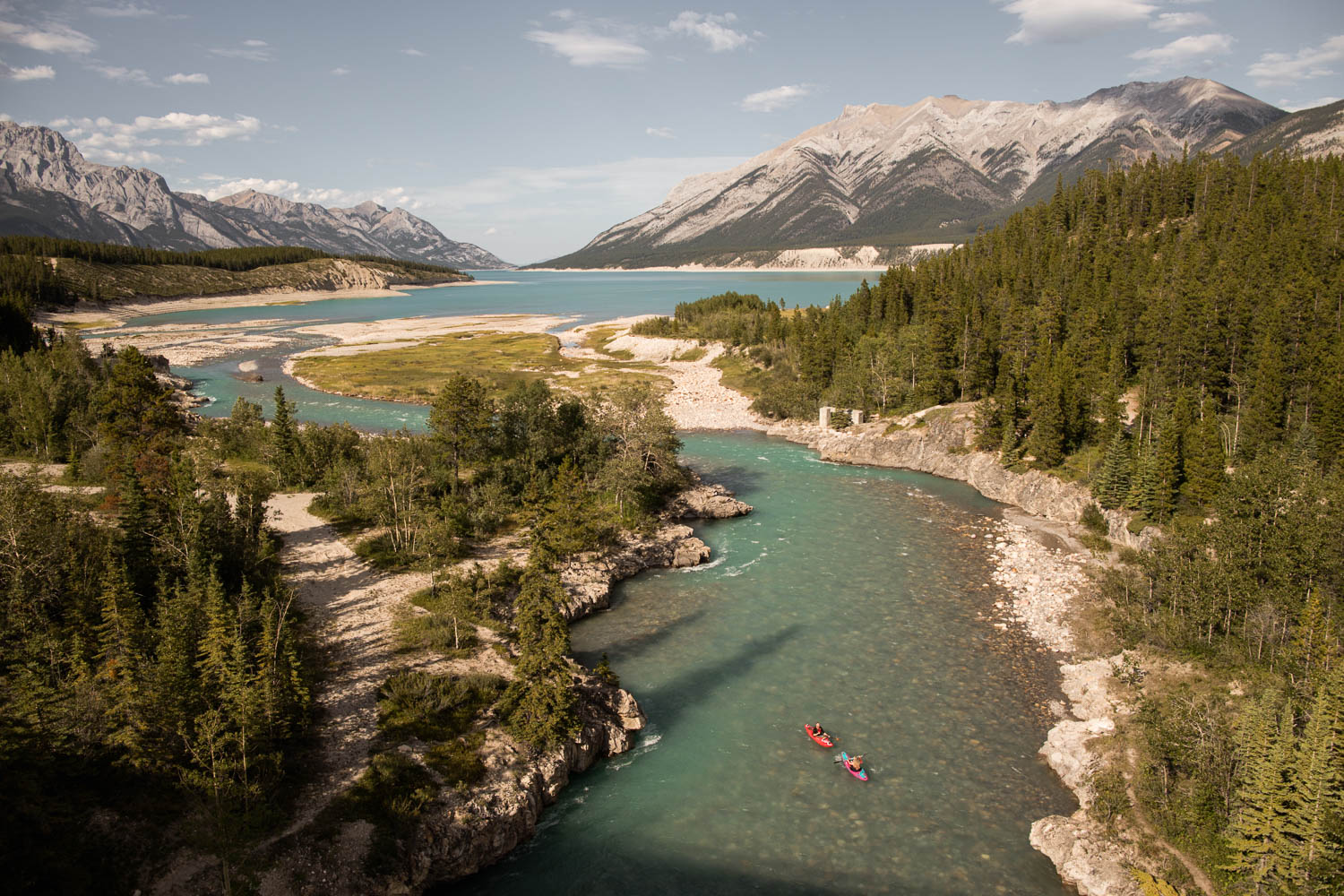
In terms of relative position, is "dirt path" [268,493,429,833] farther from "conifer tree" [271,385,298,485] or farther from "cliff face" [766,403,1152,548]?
"cliff face" [766,403,1152,548]

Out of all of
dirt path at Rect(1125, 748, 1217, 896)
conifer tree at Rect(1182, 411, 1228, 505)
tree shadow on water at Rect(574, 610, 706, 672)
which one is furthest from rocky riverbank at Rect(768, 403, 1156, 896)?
tree shadow on water at Rect(574, 610, 706, 672)

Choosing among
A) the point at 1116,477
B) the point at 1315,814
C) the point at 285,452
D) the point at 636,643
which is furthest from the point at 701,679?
the point at 285,452

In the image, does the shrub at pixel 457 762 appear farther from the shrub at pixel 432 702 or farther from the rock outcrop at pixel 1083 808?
the rock outcrop at pixel 1083 808

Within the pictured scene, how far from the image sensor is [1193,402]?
66625mm

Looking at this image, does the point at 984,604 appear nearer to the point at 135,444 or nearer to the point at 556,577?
the point at 556,577

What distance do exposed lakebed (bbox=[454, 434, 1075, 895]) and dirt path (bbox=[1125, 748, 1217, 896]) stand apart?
2.38m

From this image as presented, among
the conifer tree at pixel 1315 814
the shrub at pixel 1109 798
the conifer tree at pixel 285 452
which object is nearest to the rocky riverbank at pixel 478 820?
the shrub at pixel 1109 798

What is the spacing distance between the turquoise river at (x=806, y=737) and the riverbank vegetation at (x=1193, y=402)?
19.5 ft

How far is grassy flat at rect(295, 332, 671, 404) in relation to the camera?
112938 millimetres

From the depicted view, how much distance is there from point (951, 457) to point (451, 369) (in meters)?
90.0

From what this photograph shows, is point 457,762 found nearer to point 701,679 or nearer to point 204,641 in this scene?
point 204,641

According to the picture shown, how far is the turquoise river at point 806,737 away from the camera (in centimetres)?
2469

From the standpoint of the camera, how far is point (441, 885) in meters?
23.7

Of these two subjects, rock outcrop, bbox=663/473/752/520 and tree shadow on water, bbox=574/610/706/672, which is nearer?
tree shadow on water, bbox=574/610/706/672
